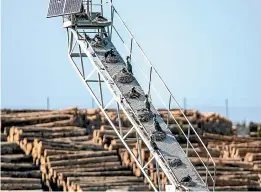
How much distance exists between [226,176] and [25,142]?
568 centimetres

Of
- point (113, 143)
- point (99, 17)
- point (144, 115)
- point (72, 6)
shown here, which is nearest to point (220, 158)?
point (113, 143)

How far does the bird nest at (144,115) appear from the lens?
705 inches

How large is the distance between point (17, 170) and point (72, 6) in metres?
13.3

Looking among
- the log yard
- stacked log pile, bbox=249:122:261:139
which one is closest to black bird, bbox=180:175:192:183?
the log yard

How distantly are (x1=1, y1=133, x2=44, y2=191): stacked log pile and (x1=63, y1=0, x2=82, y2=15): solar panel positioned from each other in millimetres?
10654

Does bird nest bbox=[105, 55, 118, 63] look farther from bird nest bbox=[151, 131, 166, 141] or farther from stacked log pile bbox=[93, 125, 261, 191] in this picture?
stacked log pile bbox=[93, 125, 261, 191]

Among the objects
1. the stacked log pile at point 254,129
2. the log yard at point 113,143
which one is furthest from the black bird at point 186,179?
the stacked log pile at point 254,129

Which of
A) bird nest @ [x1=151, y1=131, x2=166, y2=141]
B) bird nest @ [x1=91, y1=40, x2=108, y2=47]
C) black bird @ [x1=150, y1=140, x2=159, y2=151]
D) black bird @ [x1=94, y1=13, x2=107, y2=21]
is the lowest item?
black bird @ [x1=150, y1=140, x2=159, y2=151]

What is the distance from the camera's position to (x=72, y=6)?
18781 mm

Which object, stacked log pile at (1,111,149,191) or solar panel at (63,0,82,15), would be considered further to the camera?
stacked log pile at (1,111,149,191)

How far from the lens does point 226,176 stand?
32969 mm

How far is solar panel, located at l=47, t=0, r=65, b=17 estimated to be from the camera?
19036mm

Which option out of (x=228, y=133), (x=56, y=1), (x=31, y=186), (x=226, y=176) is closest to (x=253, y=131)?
(x=228, y=133)

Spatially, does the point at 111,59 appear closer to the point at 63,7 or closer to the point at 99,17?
the point at 99,17
